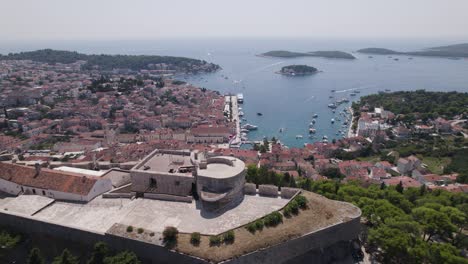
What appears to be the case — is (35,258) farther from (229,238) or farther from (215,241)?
(229,238)

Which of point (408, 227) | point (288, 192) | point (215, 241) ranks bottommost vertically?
point (408, 227)

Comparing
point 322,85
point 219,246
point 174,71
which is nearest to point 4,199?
point 219,246

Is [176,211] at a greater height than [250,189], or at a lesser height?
lesser

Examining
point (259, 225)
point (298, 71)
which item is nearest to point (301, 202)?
point (259, 225)

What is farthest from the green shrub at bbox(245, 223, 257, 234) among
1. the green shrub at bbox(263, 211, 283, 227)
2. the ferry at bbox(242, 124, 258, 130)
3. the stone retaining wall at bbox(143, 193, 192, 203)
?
the ferry at bbox(242, 124, 258, 130)

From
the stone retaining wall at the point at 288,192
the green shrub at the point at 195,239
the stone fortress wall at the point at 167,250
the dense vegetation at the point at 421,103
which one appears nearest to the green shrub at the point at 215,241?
the green shrub at the point at 195,239

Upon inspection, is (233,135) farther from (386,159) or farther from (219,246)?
(219,246)
